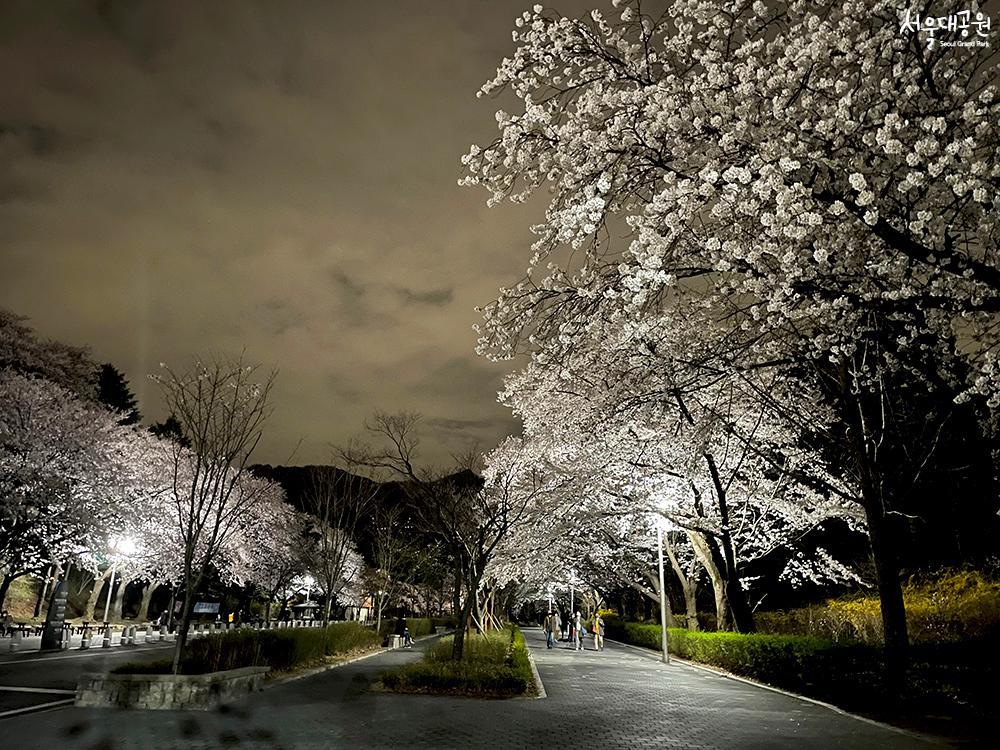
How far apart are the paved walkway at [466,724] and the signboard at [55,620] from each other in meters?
12.8

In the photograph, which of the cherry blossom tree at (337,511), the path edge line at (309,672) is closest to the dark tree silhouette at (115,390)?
the cherry blossom tree at (337,511)

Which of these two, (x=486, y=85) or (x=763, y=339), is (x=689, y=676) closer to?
(x=763, y=339)

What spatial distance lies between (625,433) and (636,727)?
30.5 feet

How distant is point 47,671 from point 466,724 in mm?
11529

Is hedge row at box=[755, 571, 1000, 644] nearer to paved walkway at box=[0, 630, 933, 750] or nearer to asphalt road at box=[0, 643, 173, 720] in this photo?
paved walkway at box=[0, 630, 933, 750]

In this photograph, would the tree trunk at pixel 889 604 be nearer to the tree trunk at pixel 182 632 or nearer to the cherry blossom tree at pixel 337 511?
the tree trunk at pixel 182 632

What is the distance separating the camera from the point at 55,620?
21.0 metres

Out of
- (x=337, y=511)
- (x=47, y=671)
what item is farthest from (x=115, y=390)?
(x=47, y=671)

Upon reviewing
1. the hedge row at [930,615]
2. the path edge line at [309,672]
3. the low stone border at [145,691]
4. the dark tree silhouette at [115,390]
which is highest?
the dark tree silhouette at [115,390]

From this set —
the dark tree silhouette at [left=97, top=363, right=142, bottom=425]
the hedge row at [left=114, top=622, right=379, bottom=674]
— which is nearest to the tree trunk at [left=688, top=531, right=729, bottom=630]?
the hedge row at [left=114, top=622, right=379, bottom=674]

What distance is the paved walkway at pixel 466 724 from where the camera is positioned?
7.73 metres

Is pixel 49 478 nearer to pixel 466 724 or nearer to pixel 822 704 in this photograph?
pixel 466 724

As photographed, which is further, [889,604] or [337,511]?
[337,511]

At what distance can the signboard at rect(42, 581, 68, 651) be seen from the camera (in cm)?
2080
